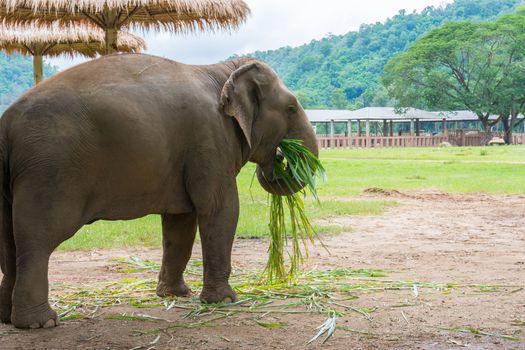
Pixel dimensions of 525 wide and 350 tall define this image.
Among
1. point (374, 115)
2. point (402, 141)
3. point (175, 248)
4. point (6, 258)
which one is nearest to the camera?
point (6, 258)

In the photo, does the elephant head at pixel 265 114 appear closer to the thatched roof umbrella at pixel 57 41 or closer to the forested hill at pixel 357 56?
the thatched roof umbrella at pixel 57 41

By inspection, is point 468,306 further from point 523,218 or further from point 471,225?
point 523,218

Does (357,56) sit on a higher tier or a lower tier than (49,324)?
higher

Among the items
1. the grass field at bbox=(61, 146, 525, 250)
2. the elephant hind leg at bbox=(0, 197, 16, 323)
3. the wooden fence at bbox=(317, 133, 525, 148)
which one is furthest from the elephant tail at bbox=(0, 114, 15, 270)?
the wooden fence at bbox=(317, 133, 525, 148)

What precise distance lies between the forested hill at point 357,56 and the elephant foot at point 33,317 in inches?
2968

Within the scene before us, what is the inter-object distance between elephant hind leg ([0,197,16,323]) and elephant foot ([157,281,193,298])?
129cm

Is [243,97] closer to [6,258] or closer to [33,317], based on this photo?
[6,258]

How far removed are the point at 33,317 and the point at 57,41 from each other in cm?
1354

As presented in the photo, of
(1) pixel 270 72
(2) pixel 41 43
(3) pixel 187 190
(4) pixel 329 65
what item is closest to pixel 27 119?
(3) pixel 187 190

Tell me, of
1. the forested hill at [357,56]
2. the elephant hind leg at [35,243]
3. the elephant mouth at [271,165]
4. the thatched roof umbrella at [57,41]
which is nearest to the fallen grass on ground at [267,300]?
the elephant hind leg at [35,243]

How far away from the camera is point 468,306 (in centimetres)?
544

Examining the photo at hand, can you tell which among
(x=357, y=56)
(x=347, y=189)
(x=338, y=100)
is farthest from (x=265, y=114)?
(x=357, y=56)

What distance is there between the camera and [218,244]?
540cm

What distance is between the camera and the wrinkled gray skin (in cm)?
454
